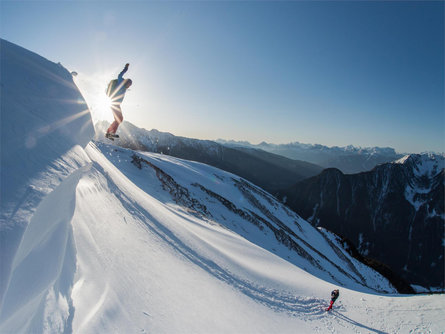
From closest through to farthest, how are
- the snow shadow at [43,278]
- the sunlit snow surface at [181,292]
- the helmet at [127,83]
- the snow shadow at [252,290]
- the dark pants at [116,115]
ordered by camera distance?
the snow shadow at [43,278] < the sunlit snow surface at [181,292] < the snow shadow at [252,290] < the helmet at [127,83] < the dark pants at [116,115]

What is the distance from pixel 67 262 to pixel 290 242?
3017 cm

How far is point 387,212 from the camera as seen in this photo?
176 meters

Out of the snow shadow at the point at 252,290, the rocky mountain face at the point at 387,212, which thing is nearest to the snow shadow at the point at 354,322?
the snow shadow at the point at 252,290

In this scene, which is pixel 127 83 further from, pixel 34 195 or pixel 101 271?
pixel 101 271

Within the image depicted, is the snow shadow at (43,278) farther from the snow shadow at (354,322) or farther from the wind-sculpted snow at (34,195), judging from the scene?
the snow shadow at (354,322)

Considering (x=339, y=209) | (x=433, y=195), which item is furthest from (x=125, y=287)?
(x=433, y=195)

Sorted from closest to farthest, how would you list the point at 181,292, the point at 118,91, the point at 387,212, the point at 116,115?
1. the point at 181,292
2. the point at 118,91
3. the point at 116,115
4. the point at 387,212

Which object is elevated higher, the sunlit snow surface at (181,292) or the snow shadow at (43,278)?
the snow shadow at (43,278)

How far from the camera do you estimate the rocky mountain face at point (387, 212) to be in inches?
5787

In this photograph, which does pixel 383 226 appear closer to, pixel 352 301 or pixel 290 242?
pixel 290 242

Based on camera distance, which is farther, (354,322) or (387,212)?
(387,212)

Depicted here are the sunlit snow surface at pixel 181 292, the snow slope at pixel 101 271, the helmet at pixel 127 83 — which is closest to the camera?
the snow slope at pixel 101 271

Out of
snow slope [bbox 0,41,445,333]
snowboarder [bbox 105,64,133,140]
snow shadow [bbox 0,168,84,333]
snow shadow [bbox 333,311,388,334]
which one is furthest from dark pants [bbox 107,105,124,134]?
snow shadow [bbox 333,311,388,334]

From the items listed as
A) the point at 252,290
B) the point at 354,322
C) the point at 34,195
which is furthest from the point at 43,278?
the point at 354,322
